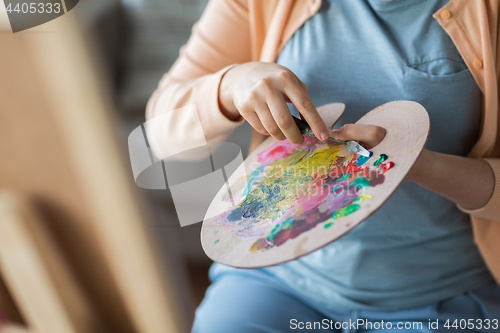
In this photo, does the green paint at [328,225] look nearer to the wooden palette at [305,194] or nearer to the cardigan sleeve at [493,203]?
the wooden palette at [305,194]

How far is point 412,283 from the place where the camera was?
548 mm

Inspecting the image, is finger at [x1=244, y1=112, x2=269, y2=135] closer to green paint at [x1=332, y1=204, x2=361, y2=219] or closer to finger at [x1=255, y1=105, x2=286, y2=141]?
finger at [x1=255, y1=105, x2=286, y2=141]

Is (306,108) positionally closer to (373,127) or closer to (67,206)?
(373,127)

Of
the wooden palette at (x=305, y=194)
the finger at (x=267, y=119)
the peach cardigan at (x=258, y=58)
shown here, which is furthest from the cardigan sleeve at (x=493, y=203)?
the finger at (x=267, y=119)

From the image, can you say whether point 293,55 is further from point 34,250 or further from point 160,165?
point 34,250

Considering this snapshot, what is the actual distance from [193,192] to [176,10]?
1.80 feet

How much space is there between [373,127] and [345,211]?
108 mm

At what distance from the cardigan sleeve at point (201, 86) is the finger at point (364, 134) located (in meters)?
0.16

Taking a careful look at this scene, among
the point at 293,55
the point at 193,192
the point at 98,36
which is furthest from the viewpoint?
the point at 98,36

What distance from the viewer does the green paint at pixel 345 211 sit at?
29cm

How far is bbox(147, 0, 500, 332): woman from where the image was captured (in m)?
0.43

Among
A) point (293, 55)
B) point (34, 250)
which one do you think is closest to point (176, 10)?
point (293, 55)

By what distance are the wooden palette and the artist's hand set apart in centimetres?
3

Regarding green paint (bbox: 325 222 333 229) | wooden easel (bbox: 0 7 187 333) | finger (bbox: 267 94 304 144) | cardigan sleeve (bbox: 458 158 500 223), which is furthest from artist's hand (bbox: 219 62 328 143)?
wooden easel (bbox: 0 7 187 333)
